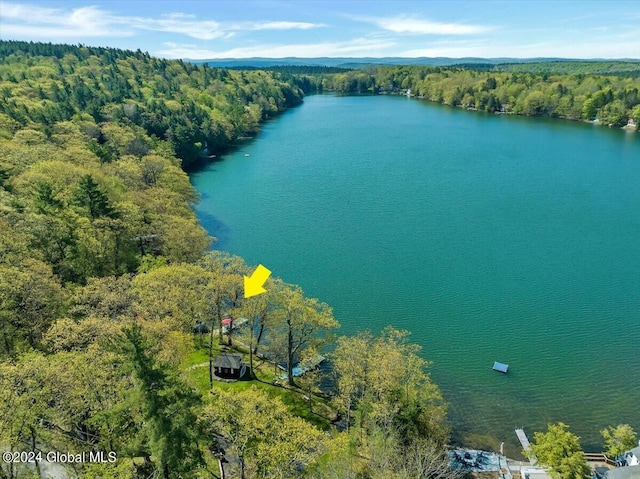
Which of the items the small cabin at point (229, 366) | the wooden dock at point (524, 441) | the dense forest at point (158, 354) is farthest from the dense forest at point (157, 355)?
the wooden dock at point (524, 441)

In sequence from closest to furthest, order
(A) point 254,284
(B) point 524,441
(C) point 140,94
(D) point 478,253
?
1. (B) point 524,441
2. (A) point 254,284
3. (D) point 478,253
4. (C) point 140,94

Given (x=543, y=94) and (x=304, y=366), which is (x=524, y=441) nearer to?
(x=304, y=366)

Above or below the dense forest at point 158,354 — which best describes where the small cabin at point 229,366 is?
below

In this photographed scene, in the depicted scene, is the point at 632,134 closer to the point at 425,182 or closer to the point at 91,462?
the point at 425,182

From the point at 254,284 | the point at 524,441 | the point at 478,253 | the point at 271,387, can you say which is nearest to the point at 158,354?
the point at 254,284

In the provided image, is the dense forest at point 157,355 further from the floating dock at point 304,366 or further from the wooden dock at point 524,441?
the wooden dock at point 524,441

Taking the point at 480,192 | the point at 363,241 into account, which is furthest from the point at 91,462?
the point at 480,192

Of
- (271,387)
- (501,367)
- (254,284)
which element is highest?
(254,284)

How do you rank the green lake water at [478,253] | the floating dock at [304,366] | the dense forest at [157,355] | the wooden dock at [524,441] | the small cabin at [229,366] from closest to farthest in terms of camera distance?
the dense forest at [157,355] < the wooden dock at [524,441] < the small cabin at [229,366] < the floating dock at [304,366] < the green lake water at [478,253]
